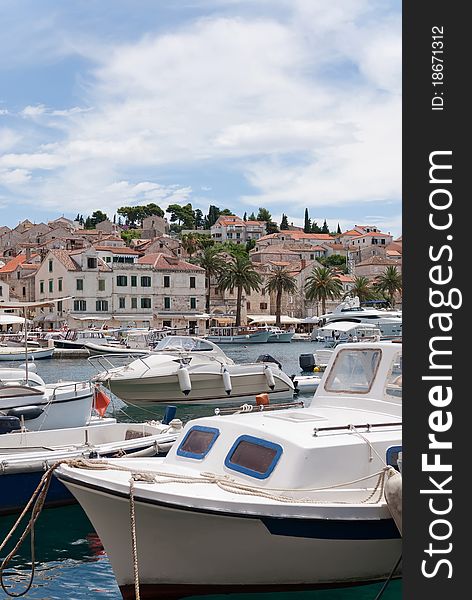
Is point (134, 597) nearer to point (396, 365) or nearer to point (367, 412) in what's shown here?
point (367, 412)

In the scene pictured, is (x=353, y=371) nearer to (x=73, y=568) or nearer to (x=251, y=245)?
(x=73, y=568)

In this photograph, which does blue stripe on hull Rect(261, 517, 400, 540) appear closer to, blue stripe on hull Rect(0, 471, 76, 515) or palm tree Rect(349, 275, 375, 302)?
blue stripe on hull Rect(0, 471, 76, 515)

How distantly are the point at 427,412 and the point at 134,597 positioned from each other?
167 inches

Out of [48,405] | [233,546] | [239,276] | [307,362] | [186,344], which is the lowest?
[233,546]

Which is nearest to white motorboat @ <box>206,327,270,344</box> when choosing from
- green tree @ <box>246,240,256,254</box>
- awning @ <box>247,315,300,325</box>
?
awning @ <box>247,315,300,325</box>

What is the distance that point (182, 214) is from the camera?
622 ft

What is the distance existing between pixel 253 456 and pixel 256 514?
1.09 meters

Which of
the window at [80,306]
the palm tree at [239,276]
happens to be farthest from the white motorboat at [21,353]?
the palm tree at [239,276]

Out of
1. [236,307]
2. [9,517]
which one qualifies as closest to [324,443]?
[9,517]

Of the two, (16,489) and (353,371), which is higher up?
(353,371)

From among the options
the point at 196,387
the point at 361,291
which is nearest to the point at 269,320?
the point at 361,291

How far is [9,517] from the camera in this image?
12859 mm

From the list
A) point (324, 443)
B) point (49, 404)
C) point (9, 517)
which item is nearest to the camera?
point (324, 443)

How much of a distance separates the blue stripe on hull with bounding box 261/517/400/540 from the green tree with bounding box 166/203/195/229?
179 metres
